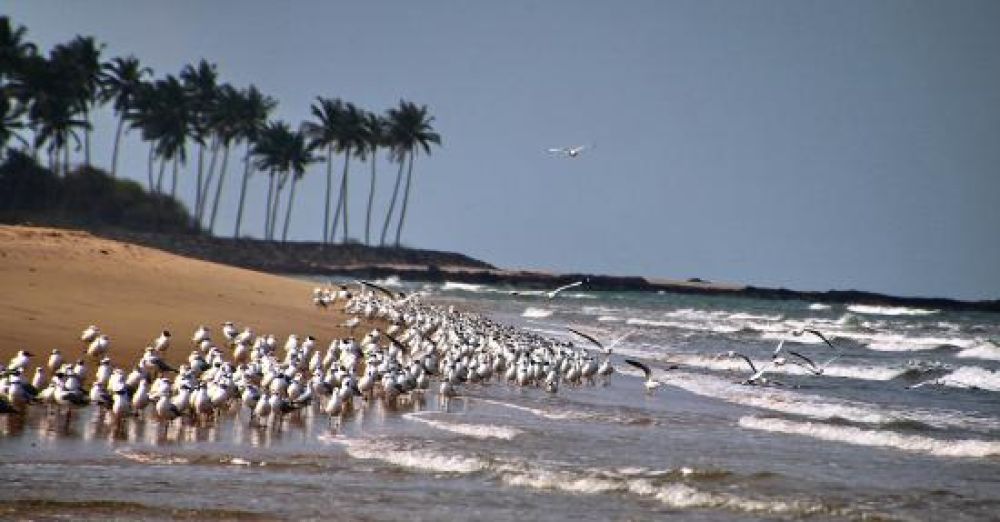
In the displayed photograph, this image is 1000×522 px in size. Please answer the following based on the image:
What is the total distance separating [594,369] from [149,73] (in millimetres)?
83904

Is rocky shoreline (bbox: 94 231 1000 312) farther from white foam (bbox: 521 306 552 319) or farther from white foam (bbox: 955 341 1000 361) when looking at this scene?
white foam (bbox: 955 341 1000 361)

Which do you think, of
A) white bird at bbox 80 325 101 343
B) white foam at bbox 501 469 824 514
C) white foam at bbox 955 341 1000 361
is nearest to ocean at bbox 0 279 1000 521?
white foam at bbox 501 469 824 514

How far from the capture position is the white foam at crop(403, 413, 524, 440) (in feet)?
70.7

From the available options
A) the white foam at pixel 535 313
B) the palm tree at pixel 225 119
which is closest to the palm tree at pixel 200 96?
the palm tree at pixel 225 119

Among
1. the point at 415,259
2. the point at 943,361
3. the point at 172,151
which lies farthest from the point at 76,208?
the point at 943,361

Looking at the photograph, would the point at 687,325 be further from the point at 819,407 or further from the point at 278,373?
the point at 278,373

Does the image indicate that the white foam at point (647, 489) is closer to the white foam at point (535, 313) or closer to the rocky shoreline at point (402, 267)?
the white foam at point (535, 313)

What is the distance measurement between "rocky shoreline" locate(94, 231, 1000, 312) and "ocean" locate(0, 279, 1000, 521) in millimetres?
67884

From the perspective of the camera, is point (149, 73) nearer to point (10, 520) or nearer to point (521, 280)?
point (521, 280)

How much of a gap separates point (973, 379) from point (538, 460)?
24.4 m

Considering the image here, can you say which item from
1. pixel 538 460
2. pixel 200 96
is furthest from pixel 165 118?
pixel 538 460

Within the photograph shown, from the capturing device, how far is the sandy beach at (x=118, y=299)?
26.2 metres

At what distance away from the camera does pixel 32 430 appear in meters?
18.3

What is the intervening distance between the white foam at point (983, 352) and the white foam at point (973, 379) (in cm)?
855
